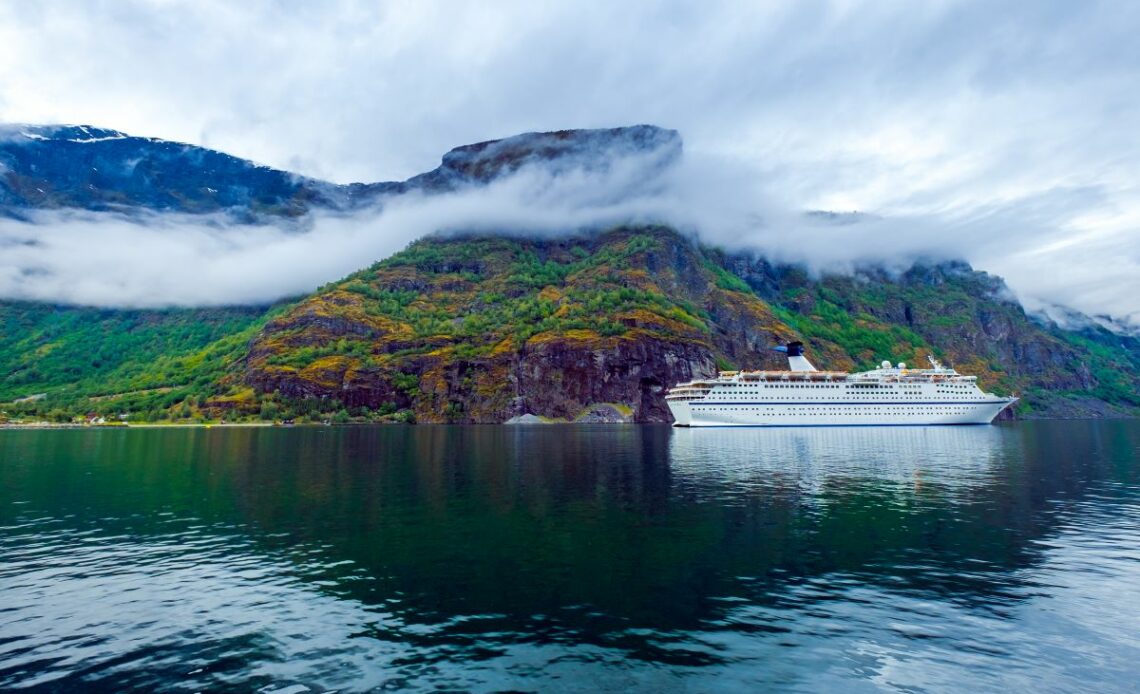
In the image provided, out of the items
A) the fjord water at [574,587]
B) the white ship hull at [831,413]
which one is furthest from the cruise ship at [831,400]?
the fjord water at [574,587]

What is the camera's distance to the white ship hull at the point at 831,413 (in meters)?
161

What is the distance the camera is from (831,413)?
6526 inches

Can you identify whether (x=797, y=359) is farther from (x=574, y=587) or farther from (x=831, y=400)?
(x=574, y=587)

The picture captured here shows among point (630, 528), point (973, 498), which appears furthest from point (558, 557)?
point (973, 498)

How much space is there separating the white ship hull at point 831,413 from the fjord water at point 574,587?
106 m

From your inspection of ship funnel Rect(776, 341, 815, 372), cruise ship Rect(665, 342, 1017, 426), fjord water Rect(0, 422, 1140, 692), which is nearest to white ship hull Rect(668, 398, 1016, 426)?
cruise ship Rect(665, 342, 1017, 426)

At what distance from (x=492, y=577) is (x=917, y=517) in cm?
2898

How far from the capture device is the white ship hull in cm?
16138

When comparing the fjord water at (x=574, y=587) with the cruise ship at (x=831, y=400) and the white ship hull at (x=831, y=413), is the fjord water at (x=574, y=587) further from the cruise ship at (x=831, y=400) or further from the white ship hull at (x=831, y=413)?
the cruise ship at (x=831, y=400)

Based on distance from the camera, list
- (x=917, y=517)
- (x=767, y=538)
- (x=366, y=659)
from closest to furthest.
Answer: (x=366, y=659), (x=767, y=538), (x=917, y=517)

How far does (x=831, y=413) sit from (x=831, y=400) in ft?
11.9

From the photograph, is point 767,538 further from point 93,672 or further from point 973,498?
point 93,672

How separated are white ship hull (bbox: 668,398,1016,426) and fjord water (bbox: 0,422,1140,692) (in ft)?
348

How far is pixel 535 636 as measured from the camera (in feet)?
65.5
